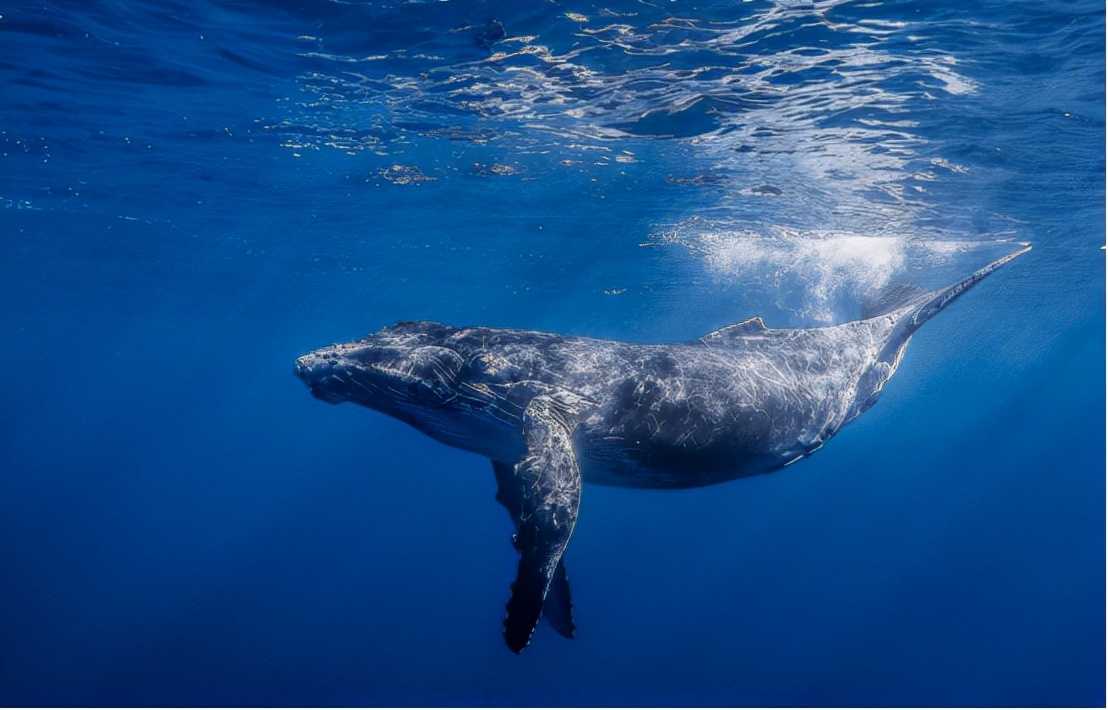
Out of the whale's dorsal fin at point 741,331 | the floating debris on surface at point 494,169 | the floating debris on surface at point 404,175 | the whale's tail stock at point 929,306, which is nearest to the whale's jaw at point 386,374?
the whale's dorsal fin at point 741,331

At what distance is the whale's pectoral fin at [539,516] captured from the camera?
4230 millimetres

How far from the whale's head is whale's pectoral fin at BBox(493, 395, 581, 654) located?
0.97 meters

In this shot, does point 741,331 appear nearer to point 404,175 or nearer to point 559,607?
point 559,607

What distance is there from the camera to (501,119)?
1590cm

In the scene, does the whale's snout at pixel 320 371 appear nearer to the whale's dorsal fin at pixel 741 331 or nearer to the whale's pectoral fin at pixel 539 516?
the whale's pectoral fin at pixel 539 516

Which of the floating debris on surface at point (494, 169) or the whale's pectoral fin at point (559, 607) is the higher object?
the floating debris on surface at point (494, 169)

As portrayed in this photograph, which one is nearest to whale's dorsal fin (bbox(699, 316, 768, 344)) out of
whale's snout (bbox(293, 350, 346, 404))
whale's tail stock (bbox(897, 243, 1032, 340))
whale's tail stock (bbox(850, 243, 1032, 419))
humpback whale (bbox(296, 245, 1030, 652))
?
humpback whale (bbox(296, 245, 1030, 652))

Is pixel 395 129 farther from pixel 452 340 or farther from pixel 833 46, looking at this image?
pixel 452 340

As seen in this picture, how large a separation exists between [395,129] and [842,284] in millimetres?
23443

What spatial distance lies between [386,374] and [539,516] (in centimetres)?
203

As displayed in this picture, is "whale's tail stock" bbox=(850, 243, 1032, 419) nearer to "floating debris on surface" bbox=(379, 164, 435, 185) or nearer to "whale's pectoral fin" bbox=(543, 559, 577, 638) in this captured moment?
"whale's pectoral fin" bbox=(543, 559, 577, 638)

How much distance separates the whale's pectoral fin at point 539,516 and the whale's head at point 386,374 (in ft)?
3.18

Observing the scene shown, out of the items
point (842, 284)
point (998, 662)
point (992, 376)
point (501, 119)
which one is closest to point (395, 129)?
point (501, 119)

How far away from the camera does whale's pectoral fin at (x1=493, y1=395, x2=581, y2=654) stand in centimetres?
423
